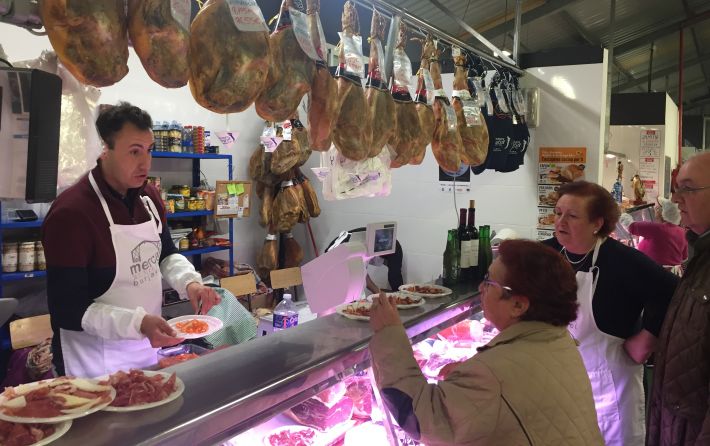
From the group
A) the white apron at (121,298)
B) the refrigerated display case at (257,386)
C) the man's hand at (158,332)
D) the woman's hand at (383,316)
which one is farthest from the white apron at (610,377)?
the white apron at (121,298)

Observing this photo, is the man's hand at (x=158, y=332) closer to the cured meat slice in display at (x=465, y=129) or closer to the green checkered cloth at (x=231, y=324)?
the green checkered cloth at (x=231, y=324)

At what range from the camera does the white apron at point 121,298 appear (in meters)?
2.25

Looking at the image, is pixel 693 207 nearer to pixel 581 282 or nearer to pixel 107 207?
pixel 581 282

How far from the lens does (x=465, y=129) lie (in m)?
2.81

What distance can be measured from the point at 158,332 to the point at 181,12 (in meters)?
1.07

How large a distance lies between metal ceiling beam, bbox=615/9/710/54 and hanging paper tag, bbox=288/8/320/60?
972cm

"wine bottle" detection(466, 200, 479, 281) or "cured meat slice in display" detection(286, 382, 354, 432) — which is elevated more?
"wine bottle" detection(466, 200, 479, 281)

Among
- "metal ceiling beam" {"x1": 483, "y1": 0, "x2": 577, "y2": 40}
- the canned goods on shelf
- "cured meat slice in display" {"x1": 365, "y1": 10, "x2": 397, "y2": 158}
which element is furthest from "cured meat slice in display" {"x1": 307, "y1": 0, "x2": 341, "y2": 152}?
"metal ceiling beam" {"x1": 483, "y1": 0, "x2": 577, "y2": 40}

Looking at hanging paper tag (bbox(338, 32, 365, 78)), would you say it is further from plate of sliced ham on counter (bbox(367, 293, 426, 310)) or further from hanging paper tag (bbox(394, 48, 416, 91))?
plate of sliced ham on counter (bbox(367, 293, 426, 310))

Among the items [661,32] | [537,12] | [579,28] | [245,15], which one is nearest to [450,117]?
[245,15]

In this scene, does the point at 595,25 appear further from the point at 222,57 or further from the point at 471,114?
the point at 222,57

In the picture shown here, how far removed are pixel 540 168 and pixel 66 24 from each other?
396cm

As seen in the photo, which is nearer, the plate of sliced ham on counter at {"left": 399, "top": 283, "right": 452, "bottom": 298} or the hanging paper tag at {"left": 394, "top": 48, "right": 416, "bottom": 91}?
the hanging paper tag at {"left": 394, "top": 48, "right": 416, "bottom": 91}

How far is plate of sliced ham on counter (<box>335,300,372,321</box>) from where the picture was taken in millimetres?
2092
